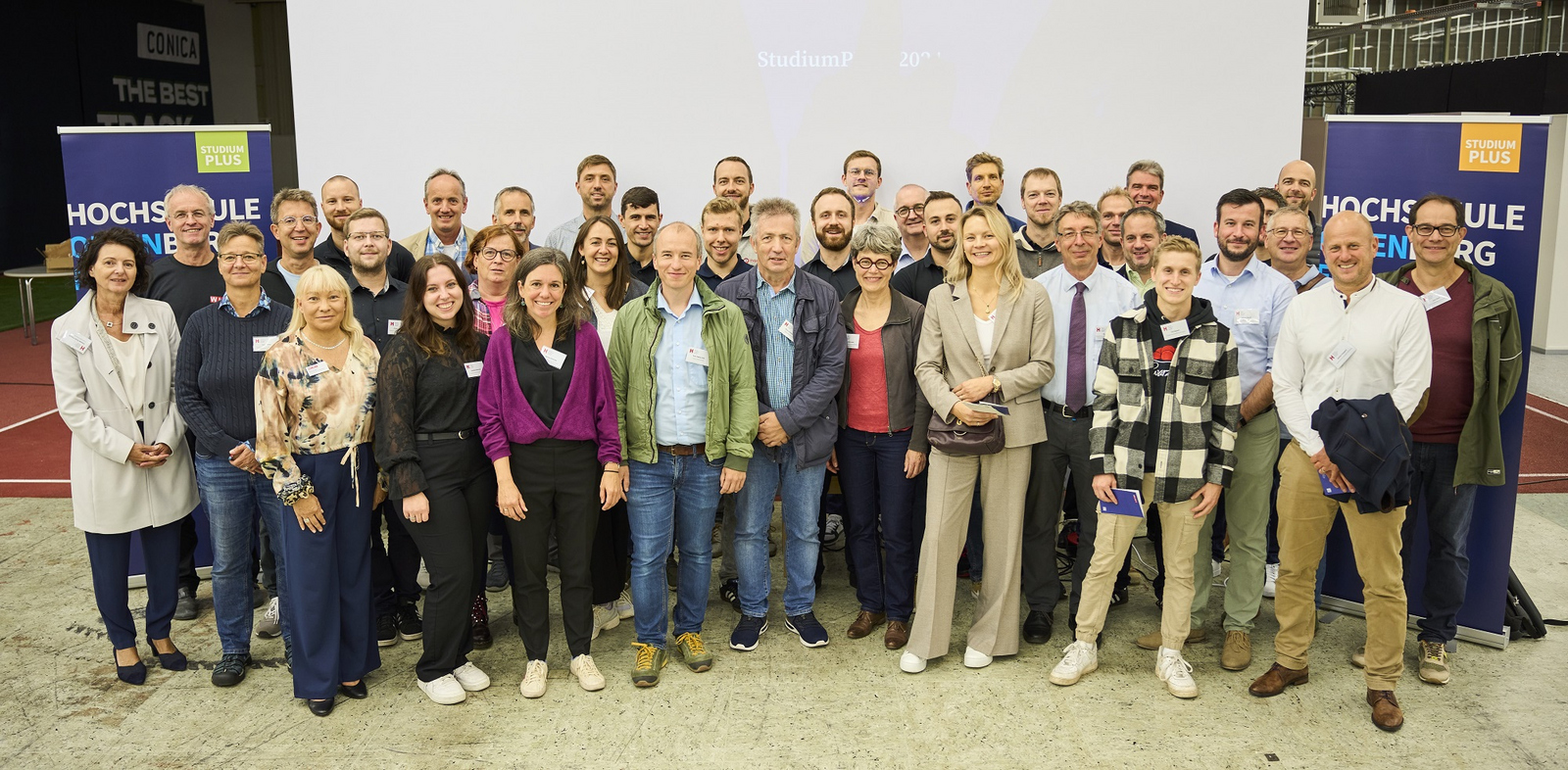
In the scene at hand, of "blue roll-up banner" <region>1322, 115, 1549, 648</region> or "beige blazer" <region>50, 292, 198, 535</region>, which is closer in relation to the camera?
"beige blazer" <region>50, 292, 198, 535</region>

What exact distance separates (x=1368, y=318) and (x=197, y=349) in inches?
158

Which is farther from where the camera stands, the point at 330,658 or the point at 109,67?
the point at 109,67

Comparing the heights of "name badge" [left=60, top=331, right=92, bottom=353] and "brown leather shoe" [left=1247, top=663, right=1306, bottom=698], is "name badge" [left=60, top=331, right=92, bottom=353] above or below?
above

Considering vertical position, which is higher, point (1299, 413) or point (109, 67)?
point (109, 67)

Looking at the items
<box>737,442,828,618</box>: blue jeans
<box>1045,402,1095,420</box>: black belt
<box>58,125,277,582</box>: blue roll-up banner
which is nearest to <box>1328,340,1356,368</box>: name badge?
<box>1045,402,1095,420</box>: black belt

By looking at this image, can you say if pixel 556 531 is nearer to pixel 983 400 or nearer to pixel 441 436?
pixel 441 436

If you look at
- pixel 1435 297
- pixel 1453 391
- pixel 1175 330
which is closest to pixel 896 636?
pixel 1175 330

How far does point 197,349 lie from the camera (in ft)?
11.9

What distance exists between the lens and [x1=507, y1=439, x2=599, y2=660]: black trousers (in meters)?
3.61

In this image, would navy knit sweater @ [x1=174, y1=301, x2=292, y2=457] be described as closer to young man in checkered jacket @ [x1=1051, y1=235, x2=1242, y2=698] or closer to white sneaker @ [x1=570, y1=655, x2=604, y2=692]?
white sneaker @ [x1=570, y1=655, x2=604, y2=692]

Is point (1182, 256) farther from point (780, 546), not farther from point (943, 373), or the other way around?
point (780, 546)

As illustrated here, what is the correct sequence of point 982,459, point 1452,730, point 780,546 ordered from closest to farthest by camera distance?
point 1452,730 → point 982,459 → point 780,546

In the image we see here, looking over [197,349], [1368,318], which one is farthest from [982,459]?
[197,349]

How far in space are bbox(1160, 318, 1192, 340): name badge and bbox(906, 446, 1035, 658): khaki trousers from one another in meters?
0.66
